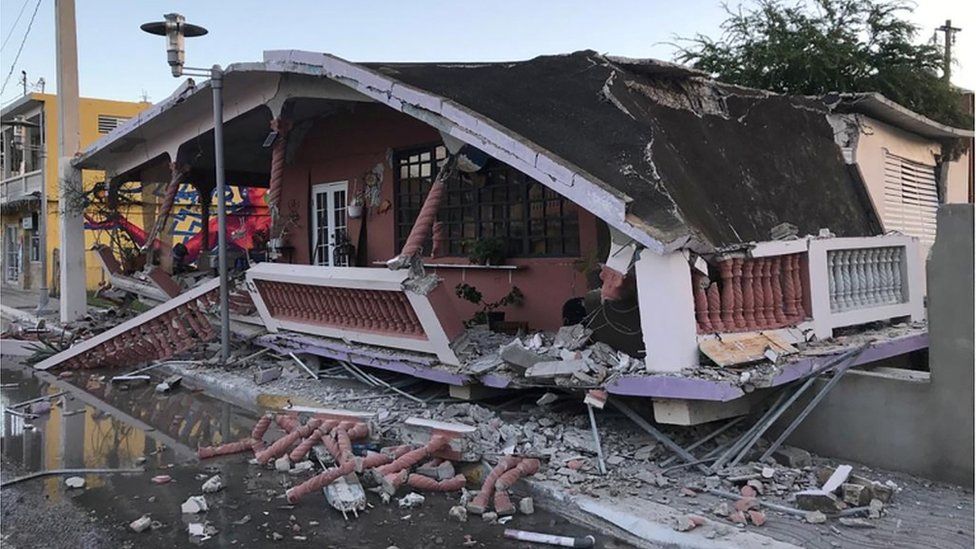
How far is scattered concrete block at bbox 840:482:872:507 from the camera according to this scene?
4.64m

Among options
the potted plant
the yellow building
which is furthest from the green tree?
the yellow building

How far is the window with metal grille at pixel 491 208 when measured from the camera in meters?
8.98

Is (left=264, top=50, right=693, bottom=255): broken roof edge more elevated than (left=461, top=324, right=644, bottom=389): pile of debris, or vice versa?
(left=264, top=50, right=693, bottom=255): broken roof edge

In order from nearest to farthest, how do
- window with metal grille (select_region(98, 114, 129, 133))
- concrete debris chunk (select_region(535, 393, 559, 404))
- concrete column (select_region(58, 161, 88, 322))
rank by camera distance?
1. concrete debris chunk (select_region(535, 393, 559, 404))
2. concrete column (select_region(58, 161, 88, 322))
3. window with metal grille (select_region(98, 114, 129, 133))

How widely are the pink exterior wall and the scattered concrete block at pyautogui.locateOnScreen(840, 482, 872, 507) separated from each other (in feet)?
13.1

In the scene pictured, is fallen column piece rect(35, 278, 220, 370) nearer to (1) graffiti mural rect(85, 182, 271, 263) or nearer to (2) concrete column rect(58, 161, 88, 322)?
(1) graffiti mural rect(85, 182, 271, 263)

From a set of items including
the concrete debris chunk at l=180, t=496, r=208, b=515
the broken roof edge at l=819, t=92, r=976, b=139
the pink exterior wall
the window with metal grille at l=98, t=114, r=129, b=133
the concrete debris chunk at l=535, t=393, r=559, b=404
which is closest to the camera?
the concrete debris chunk at l=180, t=496, r=208, b=515

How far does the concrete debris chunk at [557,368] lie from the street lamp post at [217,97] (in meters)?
5.42

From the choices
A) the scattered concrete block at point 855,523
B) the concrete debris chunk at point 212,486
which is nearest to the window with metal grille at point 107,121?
the concrete debris chunk at point 212,486

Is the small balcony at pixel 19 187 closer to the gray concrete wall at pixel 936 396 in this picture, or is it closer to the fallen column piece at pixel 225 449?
the fallen column piece at pixel 225 449

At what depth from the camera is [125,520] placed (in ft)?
16.3

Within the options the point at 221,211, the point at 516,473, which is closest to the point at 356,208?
the point at 221,211

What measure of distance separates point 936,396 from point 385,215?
800 centimetres

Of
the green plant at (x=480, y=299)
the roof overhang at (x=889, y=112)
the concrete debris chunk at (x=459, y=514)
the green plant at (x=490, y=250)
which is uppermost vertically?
the roof overhang at (x=889, y=112)
